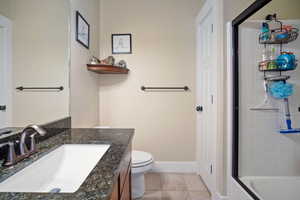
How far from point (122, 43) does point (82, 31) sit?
713mm

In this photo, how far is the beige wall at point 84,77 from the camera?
5.25 ft

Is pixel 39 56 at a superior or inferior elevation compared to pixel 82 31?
inferior

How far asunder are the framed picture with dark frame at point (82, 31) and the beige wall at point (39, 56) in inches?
8.5

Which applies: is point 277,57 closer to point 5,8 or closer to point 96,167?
point 96,167

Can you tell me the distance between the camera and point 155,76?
7.95 ft

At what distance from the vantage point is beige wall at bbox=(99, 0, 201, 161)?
2396mm

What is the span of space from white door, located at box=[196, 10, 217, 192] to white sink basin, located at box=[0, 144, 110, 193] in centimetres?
121

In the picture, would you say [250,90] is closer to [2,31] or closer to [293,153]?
[293,153]

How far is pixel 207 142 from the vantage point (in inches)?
78.6

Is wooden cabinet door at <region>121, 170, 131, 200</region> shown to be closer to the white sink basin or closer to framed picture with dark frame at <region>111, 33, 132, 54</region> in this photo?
the white sink basin

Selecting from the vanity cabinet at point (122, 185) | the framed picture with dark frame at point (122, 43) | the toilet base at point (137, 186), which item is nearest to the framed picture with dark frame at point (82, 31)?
the framed picture with dark frame at point (122, 43)

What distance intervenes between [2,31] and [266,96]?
1.91 metres

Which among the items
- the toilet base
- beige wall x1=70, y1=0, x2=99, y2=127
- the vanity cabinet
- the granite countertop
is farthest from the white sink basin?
the toilet base

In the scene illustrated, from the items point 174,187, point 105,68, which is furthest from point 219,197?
point 105,68
